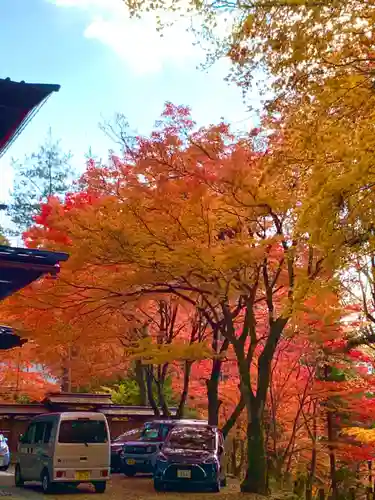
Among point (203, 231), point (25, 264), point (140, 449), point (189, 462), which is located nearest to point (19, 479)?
point (140, 449)

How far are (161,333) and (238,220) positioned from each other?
9525 millimetres

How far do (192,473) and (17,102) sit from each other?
32.1 ft

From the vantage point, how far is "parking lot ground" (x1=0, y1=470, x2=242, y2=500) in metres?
13.5

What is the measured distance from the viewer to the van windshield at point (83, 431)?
47.0 feet

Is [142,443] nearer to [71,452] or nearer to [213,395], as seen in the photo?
[213,395]

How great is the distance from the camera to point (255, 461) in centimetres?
1486

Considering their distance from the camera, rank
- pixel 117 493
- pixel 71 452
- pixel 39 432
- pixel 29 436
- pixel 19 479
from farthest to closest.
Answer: pixel 29 436
pixel 19 479
pixel 39 432
pixel 117 493
pixel 71 452

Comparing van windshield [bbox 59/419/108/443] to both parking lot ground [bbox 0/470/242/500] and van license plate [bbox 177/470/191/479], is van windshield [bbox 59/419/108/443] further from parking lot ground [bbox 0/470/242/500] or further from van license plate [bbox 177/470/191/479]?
van license plate [bbox 177/470/191/479]

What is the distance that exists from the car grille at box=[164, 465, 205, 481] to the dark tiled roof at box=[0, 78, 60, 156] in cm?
898

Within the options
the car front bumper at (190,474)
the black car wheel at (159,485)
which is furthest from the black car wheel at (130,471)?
the car front bumper at (190,474)

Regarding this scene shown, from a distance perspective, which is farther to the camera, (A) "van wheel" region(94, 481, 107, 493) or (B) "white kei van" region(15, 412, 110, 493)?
(A) "van wheel" region(94, 481, 107, 493)

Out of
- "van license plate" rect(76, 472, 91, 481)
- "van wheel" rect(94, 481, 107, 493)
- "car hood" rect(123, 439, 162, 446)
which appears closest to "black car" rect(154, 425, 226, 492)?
"van wheel" rect(94, 481, 107, 493)

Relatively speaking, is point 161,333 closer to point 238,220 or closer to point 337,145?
point 238,220

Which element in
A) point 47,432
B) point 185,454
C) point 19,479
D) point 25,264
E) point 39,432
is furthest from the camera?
point 19,479
